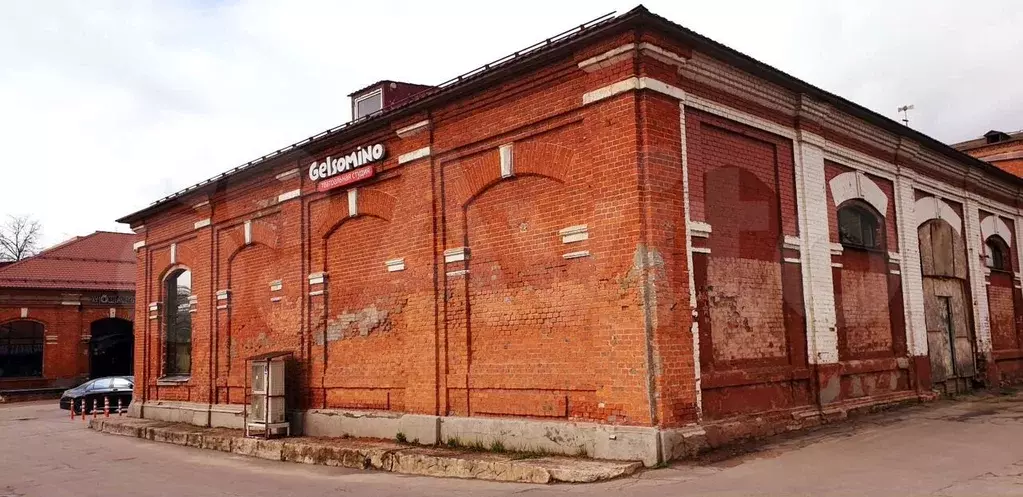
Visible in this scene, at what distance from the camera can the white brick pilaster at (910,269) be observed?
15.1 meters

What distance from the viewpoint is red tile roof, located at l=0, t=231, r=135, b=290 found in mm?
34125

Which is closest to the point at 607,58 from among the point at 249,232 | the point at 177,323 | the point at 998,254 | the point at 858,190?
the point at 858,190

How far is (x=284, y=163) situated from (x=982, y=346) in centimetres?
1647

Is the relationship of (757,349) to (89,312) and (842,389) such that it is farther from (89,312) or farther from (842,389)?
(89,312)

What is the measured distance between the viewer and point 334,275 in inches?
606

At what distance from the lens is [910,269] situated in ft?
50.9

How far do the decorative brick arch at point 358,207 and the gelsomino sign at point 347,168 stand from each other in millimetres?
272

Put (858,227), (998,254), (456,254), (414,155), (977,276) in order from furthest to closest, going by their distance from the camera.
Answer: (998,254) < (977,276) < (858,227) < (414,155) < (456,254)

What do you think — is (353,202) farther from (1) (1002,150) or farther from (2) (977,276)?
(1) (1002,150)

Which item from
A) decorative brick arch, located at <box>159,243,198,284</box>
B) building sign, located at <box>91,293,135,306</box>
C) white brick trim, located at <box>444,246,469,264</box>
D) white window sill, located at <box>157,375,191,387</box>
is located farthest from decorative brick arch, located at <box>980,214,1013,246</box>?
building sign, located at <box>91,293,135,306</box>

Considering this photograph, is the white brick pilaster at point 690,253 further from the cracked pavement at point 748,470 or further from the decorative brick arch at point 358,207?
the decorative brick arch at point 358,207

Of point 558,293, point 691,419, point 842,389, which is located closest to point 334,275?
point 558,293

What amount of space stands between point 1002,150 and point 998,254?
11.5m

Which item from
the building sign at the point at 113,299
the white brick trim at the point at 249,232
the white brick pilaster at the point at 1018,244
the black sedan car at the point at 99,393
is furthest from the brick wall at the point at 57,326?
the white brick pilaster at the point at 1018,244
